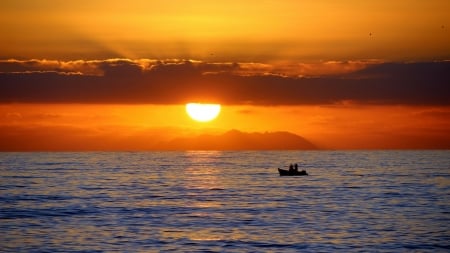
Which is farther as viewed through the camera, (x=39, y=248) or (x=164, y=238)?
(x=164, y=238)

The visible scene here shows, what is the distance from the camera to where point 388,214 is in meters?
70.7

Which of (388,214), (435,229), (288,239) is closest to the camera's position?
(288,239)

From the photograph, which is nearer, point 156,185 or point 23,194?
point 23,194

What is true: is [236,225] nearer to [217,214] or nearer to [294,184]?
[217,214]

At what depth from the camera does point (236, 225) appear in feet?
204

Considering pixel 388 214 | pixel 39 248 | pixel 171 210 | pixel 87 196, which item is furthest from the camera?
pixel 87 196

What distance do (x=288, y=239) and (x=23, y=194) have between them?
55042 millimetres

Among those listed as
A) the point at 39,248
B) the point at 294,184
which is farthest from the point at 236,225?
the point at 294,184

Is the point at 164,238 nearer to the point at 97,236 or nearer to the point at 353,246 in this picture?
the point at 97,236

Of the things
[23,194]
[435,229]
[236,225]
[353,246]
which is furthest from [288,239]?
[23,194]

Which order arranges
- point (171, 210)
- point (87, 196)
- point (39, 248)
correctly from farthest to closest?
point (87, 196)
point (171, 210)
point (39, 248)

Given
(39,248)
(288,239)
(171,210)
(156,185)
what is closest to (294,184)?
(156,185)

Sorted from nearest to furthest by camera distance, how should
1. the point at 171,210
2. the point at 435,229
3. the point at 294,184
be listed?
1. the point at 435,229
2. the point at 171,210
3. the point at 294,184

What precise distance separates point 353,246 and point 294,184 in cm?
6943
